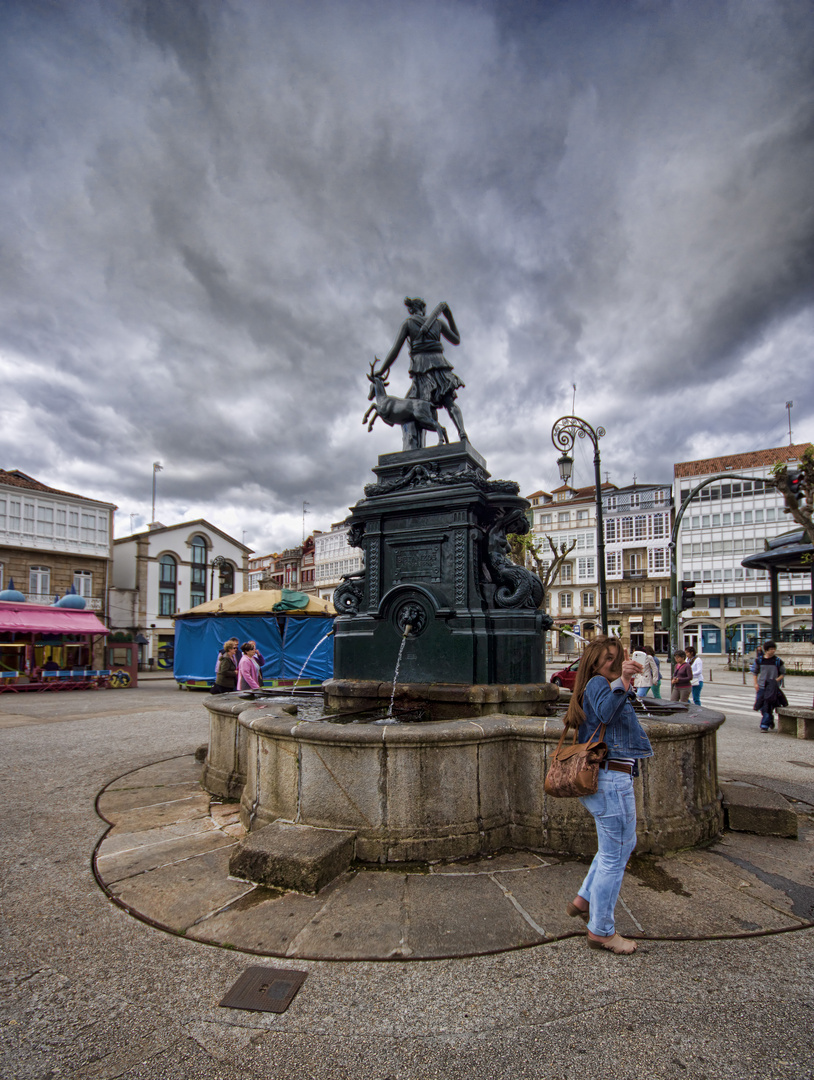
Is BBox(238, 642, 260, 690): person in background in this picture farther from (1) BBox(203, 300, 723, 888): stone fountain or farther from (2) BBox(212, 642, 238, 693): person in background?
(1) BBox(203, 300, 723, 888): stone fountain

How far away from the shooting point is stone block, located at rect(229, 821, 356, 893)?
3.44 meters

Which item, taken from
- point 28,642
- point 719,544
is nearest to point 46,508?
point 28,642

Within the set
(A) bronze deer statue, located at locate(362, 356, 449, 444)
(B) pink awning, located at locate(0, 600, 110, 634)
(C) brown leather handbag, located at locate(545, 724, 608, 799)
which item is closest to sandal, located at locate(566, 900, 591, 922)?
(C) brown leather handbag, located at locate(545, 724, 608, 799)

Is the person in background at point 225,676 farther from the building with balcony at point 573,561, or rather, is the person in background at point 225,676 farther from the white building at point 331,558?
the white building at point 331,558

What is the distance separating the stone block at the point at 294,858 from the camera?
344cm

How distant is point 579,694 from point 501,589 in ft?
9.60

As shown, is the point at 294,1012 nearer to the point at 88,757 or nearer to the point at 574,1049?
the point at 574,1049

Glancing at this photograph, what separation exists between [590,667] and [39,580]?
38.5m

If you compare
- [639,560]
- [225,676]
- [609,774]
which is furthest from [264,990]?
[639,560]

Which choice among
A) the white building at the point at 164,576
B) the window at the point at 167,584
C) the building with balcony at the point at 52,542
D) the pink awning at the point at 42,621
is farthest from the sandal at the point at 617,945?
the window at the point at 167,584

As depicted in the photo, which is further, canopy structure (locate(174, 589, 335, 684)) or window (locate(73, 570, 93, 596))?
window (locate(73, 570, 93, 596))

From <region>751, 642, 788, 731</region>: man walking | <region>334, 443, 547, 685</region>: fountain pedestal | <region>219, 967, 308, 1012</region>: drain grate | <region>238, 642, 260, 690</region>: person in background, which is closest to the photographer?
<region>219, 967, 308, 1012</region>: drain grate

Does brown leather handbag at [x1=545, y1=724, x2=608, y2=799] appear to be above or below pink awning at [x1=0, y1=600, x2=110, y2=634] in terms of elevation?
below

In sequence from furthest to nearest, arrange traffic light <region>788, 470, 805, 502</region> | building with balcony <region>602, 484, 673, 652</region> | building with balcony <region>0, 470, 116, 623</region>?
building with balcony <region>602, 484, 673, 652</region> → building with balcony <region>0, 470, 116, 623</region> → traffic light <region>788, 470, 805, 502</region>
